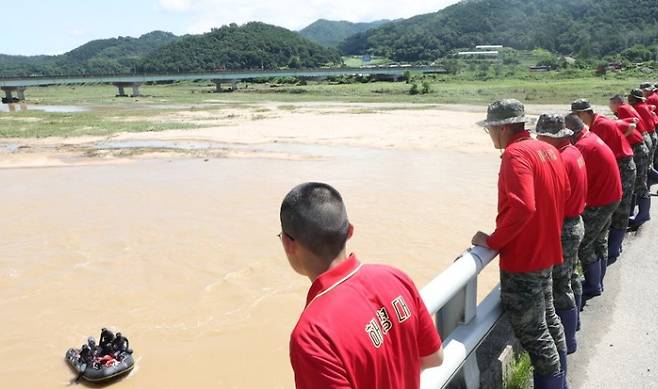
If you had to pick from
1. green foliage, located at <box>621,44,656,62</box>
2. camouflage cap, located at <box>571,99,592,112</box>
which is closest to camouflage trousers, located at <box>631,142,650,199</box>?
camouflage cap, located at <box>571,99,592,112</box>

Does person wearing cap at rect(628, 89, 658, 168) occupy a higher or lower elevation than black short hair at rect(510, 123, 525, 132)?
lower

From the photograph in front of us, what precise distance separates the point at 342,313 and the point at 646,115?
8.12 metres

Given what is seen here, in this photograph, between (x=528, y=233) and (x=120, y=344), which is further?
(x=120, y=344)

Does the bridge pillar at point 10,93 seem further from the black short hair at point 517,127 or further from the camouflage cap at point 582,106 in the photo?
the black short hair at point 517,127

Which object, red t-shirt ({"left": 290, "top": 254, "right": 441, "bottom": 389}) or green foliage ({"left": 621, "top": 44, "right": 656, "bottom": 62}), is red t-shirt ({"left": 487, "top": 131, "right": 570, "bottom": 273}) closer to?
red t-shirt ({"left": 290, "top": 254, "right": 441, "bottom": 389})

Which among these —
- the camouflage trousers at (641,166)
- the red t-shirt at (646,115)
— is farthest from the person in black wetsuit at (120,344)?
the red t-shirt at (646,115)

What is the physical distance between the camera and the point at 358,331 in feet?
5.50

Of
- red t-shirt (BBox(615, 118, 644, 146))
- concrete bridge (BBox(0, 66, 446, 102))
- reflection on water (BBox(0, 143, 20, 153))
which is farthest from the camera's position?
concrete bridge (BBox(0, 66, 446, 102))

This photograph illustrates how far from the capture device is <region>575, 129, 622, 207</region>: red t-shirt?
4.79 metres

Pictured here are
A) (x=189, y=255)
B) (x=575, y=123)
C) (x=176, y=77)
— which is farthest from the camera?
(x=176, y=77)

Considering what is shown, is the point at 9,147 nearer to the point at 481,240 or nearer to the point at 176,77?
the point at 481,240

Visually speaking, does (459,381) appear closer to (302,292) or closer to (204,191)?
(302,292)

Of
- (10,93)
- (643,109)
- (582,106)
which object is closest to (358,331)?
(582,106)

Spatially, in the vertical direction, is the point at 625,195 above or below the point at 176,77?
below
